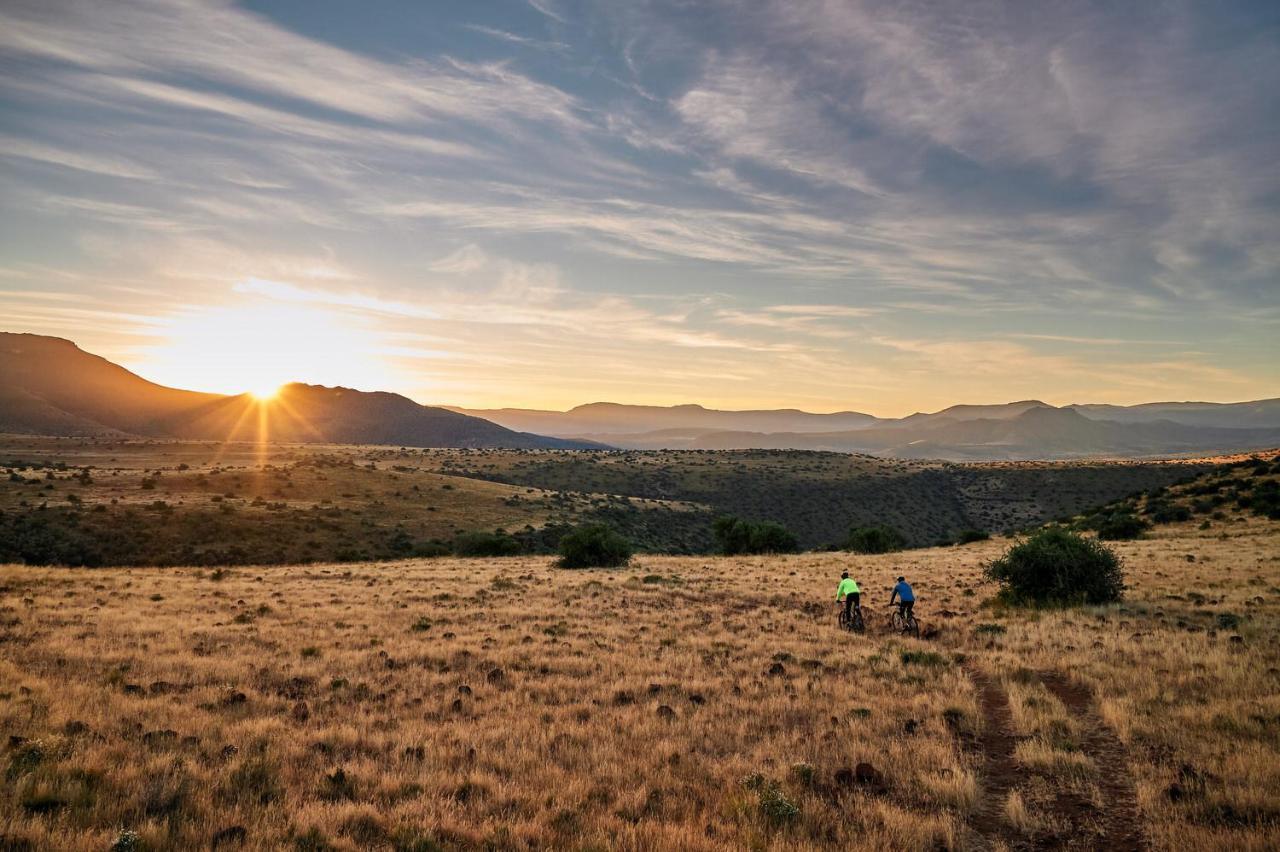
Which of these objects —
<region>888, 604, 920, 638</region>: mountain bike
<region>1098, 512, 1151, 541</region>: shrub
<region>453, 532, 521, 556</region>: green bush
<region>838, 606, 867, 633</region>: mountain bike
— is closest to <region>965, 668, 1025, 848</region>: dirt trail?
<region>888, 604, 920, 638</region>: mountain bike

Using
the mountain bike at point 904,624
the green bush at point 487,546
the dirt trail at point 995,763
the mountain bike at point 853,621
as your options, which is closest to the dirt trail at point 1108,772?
the dirt trail at point 995,763

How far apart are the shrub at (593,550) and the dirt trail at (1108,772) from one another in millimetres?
30328

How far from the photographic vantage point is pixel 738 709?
37.9 ft

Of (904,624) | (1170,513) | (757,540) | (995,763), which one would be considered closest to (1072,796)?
(995,763)

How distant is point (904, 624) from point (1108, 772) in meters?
11.2

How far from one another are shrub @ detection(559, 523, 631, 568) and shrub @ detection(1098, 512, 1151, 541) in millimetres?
31818

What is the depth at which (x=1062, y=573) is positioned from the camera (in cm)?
2259

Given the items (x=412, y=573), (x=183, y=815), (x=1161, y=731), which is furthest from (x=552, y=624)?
(x=412, y=573)

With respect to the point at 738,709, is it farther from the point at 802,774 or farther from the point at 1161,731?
the point at 1161,731

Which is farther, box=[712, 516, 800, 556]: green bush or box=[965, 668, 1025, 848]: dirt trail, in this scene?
box=[712, 516, 800, 556]: green bush

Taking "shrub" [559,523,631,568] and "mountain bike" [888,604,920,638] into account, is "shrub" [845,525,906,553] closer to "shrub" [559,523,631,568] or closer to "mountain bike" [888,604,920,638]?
"shrub" [559,523,631,568]

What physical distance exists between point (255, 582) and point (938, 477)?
123556mm

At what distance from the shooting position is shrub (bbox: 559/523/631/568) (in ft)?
135

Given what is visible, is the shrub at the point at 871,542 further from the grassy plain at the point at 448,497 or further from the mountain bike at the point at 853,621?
the mountain bike at the point at 853,621
